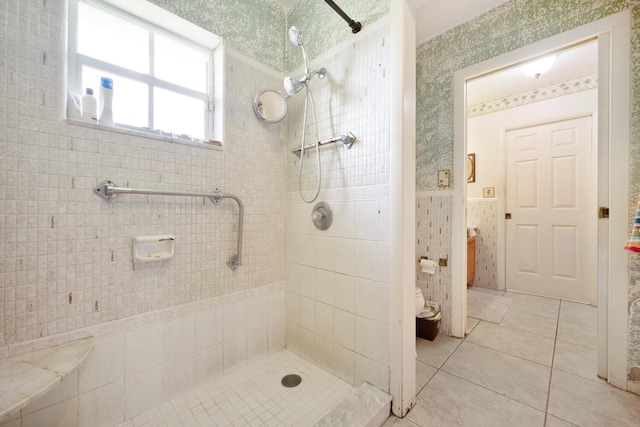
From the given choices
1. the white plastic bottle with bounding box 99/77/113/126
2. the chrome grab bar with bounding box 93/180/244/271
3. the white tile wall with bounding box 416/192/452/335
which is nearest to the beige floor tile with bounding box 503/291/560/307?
the white tile wall with bounding box 416/192/452/335

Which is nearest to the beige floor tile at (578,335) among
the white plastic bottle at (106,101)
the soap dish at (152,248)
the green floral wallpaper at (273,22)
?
the green floral wallpaper at (273,22)

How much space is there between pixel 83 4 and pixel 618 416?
3.26 metres

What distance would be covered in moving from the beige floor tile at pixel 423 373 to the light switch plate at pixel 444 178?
1.37 meters

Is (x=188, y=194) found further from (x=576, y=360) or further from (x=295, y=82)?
(x=576, y=360)

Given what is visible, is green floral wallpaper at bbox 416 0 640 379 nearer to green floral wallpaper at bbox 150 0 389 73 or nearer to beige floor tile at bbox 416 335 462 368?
beige floor tile at bbox 416 335 462 368

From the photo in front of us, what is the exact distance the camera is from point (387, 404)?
118 cm

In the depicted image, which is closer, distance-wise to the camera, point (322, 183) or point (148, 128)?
point (148, 128)

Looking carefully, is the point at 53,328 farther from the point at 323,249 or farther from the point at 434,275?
the point at 434,275

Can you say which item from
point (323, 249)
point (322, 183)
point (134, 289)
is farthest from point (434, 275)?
point (134, 289)

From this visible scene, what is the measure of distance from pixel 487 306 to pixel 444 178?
162cm

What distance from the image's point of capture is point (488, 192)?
3.37 metres

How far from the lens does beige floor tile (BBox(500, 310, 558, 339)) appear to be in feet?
6.72

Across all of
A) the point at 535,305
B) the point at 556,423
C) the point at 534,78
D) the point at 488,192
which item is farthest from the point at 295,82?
the point at 535,305

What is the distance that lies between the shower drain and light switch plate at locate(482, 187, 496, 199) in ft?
11.0
